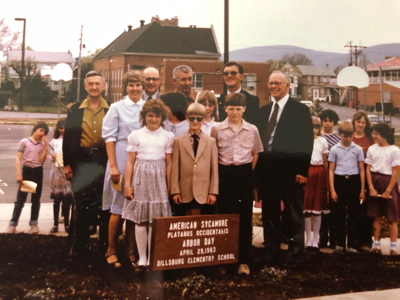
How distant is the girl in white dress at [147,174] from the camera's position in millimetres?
4137

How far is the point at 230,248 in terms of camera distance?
436cm

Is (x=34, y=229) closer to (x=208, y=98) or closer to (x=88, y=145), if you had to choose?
(x=88, y=145)

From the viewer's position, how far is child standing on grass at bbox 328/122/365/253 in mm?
5152

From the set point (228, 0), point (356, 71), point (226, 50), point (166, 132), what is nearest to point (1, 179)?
point (166, 132)

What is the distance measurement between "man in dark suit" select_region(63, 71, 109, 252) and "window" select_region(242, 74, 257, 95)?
4.21 feet

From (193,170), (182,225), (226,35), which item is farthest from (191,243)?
(226,35)

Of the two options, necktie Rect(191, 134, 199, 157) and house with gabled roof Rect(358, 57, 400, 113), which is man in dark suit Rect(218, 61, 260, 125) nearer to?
necktie Rect(191, 134, 199, 157)

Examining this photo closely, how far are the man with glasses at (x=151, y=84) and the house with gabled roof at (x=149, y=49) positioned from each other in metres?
0.05

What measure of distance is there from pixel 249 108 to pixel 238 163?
0.54 metres

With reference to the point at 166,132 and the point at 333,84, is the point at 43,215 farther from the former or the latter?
the point at 333,84

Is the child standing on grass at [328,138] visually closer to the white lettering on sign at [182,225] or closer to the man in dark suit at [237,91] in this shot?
the man in dark suit at [237,91]

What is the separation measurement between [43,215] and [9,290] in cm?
89

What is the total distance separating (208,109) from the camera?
4477 millimetres

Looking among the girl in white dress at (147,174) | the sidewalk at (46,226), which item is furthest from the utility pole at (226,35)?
the sidewalk at (46,226)
